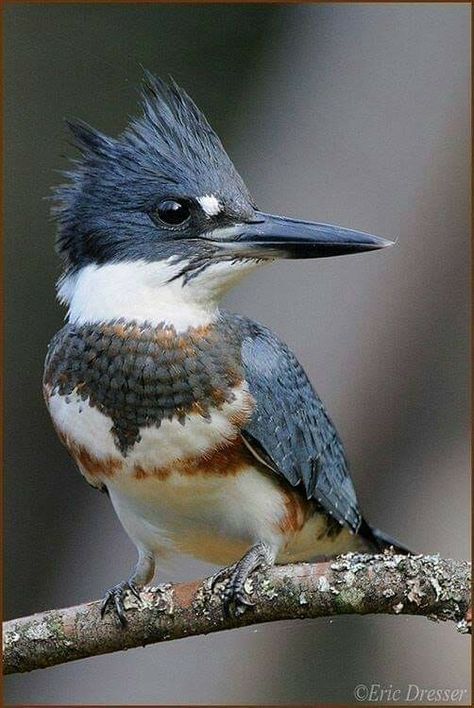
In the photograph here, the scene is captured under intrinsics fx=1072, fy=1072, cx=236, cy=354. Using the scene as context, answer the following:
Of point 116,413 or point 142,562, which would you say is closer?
point 116,413

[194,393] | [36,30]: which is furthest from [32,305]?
[194,393]

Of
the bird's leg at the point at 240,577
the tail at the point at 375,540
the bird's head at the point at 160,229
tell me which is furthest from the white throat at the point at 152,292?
the tail at the point at 375,540

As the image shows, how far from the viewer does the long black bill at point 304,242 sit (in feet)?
6.11

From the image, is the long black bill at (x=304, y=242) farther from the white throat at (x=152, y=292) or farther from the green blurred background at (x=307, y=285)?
the green blurred background at (x=307, y=285)

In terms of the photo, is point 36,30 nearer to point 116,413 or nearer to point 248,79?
point 248,79

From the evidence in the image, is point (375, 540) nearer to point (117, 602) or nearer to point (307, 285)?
point (117, 602)

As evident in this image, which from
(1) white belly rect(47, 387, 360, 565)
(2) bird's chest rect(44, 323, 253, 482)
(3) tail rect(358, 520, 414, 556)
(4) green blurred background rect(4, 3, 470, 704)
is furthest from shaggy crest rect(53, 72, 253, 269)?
(4) green blurred background rect(4, 3, 470, 704)

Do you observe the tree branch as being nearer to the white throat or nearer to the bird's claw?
the bird's claw

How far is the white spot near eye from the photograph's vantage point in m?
1.93

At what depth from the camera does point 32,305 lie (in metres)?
4.12

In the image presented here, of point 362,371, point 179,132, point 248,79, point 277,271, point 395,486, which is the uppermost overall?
point 248,79

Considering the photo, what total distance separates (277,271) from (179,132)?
1436mm

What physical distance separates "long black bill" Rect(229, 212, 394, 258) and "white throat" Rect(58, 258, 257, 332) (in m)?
0.04

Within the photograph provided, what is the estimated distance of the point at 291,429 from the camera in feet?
6.76
